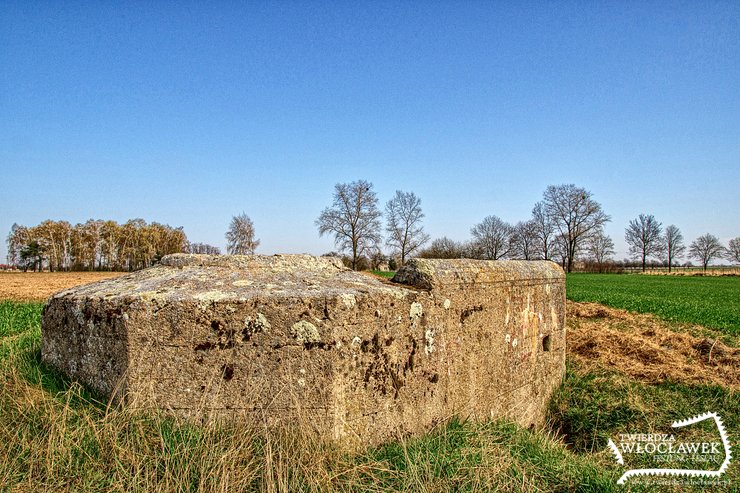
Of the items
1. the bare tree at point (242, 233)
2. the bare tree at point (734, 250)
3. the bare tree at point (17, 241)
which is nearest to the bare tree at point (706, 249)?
the bare tree at point (734, 250)

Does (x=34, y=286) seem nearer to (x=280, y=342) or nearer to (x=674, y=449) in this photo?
(x=280, y=342)

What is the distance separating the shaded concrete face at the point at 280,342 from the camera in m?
2.47

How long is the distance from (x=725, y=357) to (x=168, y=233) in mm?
77612

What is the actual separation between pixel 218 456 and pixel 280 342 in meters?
0.68

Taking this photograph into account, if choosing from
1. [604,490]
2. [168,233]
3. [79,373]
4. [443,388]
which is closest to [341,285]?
[443,388]

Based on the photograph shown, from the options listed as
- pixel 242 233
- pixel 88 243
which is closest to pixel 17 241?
pixel 88 243

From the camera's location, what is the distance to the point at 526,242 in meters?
55.0

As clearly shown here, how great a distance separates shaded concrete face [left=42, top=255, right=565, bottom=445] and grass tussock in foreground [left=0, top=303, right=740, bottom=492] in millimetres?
134

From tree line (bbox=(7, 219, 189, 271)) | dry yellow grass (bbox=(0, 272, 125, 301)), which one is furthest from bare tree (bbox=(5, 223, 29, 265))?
dry yellow grass (bbox=(0, 272, 125, 301))

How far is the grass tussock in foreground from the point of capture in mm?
2068

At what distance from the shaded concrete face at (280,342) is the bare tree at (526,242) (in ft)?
176

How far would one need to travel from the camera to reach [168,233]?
72.1 m

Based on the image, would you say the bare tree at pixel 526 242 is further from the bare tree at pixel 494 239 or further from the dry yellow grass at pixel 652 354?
the dry yellow grass at pixel 652 354

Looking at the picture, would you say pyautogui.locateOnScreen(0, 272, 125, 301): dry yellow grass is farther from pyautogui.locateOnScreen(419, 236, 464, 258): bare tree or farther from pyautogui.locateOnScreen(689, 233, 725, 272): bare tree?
pyautogui.locateOnScreen(689, 233, 725, 272): bare tree
